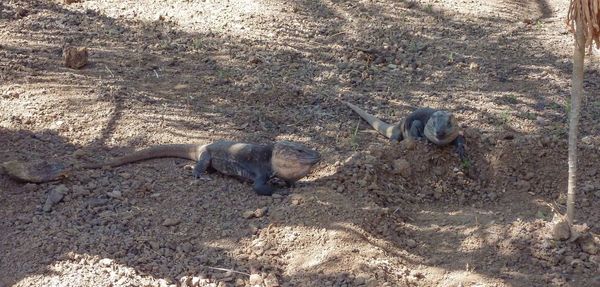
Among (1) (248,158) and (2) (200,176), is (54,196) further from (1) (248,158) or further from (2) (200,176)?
(1) (248,158)

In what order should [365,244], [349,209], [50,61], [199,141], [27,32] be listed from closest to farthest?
[365,244] < [349,209] < [199,141] < [50,61] < [27,32]

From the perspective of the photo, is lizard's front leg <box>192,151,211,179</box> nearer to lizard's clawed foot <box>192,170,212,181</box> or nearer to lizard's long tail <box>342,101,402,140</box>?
lizard's clawed foot <box>192,170,212,181</box>

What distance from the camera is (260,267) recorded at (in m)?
5.80

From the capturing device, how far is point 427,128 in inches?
315

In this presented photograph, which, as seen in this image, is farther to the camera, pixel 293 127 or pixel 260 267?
pixel 293 127

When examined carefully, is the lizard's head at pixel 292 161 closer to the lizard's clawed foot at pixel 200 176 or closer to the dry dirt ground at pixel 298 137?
the dry dirt ground at pixel 298 137

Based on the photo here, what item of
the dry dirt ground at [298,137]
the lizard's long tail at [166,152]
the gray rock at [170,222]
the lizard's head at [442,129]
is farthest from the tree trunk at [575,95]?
the lizard's long tail at [166,152]

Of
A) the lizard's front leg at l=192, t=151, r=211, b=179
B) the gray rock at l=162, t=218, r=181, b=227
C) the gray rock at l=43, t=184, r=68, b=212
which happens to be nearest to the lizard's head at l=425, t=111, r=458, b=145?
the lizard's front leg at l=192, t=151, r=211, b=179

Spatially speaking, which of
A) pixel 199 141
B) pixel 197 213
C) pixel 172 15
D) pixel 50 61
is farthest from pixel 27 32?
pixel 197 213

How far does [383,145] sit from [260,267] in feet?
8.48

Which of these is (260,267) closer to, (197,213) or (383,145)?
(197,213)

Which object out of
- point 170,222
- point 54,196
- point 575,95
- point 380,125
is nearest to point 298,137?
point 380,125

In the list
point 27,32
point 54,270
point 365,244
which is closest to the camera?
point 54,270

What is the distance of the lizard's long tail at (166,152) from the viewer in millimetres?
7340
